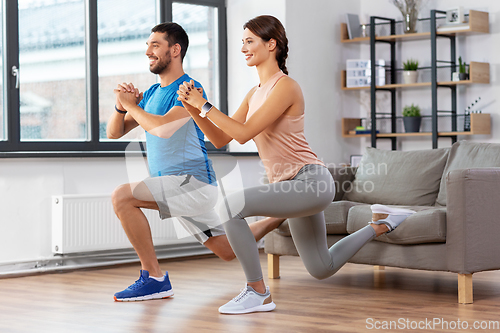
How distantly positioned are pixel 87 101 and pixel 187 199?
2070mm

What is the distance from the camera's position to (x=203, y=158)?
3.25 m

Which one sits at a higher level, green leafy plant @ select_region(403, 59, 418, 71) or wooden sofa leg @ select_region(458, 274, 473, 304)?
green leafy plant @ select_region(403, 59, 418, 71)

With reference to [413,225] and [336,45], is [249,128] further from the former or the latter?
[336,45]

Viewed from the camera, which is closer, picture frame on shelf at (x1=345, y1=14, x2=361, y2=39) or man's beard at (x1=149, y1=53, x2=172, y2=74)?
man's beard at (x1=149, y1=53, x2=172, y2=74)

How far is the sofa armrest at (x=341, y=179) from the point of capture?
4367 mm

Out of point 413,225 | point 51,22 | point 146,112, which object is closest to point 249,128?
point 146,112

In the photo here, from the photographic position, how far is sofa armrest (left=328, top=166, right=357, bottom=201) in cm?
437

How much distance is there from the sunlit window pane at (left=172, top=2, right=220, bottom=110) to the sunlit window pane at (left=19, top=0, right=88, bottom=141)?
0.96 metres

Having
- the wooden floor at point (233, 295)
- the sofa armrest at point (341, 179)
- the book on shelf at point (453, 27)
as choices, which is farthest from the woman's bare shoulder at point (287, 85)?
the book on shelf at point (453, 27)

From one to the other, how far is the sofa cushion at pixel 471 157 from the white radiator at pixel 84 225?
2.14m

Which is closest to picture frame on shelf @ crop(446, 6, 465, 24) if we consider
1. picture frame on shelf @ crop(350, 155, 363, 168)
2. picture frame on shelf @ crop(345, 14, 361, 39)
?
picture frame on shelf @ crop(345, 14, 361, 39)

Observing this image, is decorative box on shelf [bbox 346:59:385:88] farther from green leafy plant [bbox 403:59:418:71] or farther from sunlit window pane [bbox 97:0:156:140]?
sunlit window pane [bbox 97:0:156:140]

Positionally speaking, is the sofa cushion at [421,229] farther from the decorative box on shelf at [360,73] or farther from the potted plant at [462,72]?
the decorative box on shelf at [360,73]

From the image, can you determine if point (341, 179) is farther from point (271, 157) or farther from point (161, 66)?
point (271, 157)
